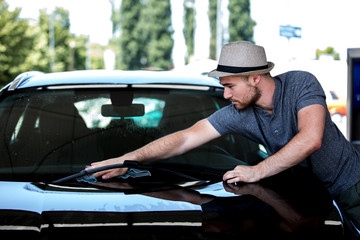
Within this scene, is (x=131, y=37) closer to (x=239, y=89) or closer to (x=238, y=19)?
(x=238, y=19)

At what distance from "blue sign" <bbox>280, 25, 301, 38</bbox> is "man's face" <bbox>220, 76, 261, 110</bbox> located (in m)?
11.3

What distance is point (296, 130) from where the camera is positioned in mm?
2713

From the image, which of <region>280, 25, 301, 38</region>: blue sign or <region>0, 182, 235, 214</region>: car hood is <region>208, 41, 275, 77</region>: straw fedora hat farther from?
<region>280, 25, 301, 38</region>: blue sign

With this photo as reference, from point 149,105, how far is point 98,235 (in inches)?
62.0

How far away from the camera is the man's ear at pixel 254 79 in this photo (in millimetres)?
2691

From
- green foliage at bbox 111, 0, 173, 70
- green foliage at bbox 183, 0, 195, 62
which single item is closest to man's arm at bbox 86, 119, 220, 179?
green foliage at bbox 183, 0, 195, 62

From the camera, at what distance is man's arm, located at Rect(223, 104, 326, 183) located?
2.31 metres

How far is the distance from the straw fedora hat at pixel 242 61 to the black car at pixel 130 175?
48 cm

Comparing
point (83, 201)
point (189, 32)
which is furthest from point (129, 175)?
point (189, 32)

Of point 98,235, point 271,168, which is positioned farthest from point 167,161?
point 98,235

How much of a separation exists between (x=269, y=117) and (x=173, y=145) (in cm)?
54

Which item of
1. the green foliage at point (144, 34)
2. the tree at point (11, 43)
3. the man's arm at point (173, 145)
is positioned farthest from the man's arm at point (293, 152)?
the green foliage at point (144, 34)

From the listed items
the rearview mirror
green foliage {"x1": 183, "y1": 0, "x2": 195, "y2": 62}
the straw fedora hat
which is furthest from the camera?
green foliage {"x1": 183, "y1": 0, "x2": 195, "y2": 62}

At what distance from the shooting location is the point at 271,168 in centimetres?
237
